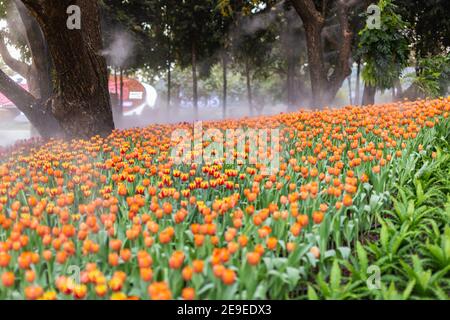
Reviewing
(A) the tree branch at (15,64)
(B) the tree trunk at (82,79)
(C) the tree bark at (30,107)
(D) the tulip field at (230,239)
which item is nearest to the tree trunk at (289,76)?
(A) the tree branch at (15,64)

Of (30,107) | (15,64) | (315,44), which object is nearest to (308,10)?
(315,44)

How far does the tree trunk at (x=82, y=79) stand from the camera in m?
8.36

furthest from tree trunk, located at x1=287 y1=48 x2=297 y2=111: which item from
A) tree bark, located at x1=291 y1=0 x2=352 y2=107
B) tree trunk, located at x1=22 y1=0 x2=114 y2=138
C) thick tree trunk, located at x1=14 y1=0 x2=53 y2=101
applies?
tree trunk, located at x1=22 y1=0 x2=114 y2=138

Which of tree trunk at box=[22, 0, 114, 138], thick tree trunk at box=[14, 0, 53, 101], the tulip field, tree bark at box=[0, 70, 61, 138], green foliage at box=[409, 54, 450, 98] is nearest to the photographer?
the tulip field

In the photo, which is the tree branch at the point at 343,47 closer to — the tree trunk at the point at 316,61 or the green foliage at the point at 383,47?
the tree trunk at the point at 316,61

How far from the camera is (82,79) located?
877 cm

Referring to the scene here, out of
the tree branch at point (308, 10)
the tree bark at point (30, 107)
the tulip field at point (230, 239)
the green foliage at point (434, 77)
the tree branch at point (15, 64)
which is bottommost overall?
the tulip field at point (230, 239)

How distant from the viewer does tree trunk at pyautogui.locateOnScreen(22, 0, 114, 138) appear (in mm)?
8359

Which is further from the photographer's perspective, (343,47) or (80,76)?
(343,47)

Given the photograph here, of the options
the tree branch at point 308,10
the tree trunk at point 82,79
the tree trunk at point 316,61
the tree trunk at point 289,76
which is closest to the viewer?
the tree trunk at point 82,79

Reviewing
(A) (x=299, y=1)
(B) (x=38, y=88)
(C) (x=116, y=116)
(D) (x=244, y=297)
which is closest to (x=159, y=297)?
(D) (x=244, y=297)

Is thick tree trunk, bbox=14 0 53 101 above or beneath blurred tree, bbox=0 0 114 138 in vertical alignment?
above

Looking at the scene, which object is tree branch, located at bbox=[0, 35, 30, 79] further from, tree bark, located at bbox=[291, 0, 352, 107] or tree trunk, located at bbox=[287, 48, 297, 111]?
tree trunk, located at bbox=[287, 48, 297, 111]

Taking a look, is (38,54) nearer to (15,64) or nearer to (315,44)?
(15,64)
